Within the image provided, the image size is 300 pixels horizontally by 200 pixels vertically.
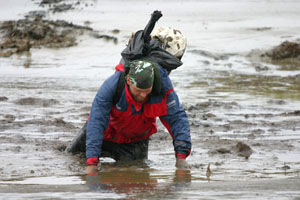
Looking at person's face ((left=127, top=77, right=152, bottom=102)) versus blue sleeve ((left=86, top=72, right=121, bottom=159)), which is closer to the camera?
person's face ((left=127, top=77, right=152, bottom=102))

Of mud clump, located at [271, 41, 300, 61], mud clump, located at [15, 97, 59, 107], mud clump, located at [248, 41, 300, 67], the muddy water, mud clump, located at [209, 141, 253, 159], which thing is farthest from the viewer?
mud clump, located at [271, 41, 300, 61]

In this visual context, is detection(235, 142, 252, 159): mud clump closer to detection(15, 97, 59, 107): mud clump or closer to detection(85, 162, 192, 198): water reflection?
detection(85, 162, 192, 198): water reflection

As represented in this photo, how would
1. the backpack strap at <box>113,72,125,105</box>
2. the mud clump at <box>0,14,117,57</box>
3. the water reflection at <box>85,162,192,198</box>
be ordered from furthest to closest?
the mud clump at <box>0,14,117,57</box>
the backpack strap at <box>113,72,125,105</box>
the water reflection at <box>85,162,192,198</box>

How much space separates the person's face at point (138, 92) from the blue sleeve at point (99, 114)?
0.53ft

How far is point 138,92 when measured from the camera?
4.95 meters

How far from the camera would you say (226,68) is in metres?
14.9

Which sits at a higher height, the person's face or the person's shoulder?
the person's shoulder

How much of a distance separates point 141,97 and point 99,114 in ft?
1.35

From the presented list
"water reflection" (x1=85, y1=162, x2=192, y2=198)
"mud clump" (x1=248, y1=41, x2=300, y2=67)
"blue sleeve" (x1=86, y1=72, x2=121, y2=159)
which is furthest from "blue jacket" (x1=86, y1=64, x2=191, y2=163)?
"mud clump" (x1=248, y1=41, x2=300, y2=67)

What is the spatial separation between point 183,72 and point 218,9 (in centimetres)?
868

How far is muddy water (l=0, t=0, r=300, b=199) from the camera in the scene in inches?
180

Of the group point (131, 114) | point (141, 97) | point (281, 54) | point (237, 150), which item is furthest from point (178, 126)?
point (281, 54)

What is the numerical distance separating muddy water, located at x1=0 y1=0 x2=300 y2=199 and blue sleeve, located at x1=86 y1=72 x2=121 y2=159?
27 centimetres

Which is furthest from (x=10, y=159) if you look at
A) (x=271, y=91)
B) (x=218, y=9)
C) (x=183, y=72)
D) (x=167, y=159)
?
(x=218, y=9)
